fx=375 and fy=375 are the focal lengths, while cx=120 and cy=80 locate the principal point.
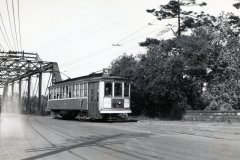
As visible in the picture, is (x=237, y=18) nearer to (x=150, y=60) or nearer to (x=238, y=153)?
(x=150, y=60)

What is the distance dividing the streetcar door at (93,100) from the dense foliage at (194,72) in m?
5.08

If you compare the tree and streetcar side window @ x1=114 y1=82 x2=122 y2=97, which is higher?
the tree

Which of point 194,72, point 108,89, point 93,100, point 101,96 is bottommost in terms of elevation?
point 93,100

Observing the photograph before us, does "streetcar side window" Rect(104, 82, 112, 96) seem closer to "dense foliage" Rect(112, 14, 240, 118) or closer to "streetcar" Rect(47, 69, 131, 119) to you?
"streetcar" Rect(47, 69, 131, 119)

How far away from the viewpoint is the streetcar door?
2609cm

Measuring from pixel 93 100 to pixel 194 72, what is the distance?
7.87 m

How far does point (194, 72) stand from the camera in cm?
2802

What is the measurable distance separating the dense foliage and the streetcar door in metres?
5.08

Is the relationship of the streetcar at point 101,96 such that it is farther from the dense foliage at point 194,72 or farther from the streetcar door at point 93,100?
the dense foliage at point 194,72

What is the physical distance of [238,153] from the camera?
32.0ft

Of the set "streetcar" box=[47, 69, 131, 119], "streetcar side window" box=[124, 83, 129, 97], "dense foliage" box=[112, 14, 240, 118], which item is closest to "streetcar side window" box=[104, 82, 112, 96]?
"streetcar" box=[47, 69, 131, 119]

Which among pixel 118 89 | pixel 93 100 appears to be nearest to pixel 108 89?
pixel 118 89

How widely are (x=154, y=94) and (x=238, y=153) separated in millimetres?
20593

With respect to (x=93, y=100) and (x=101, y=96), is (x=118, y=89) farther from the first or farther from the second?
(x=93, y=100)
